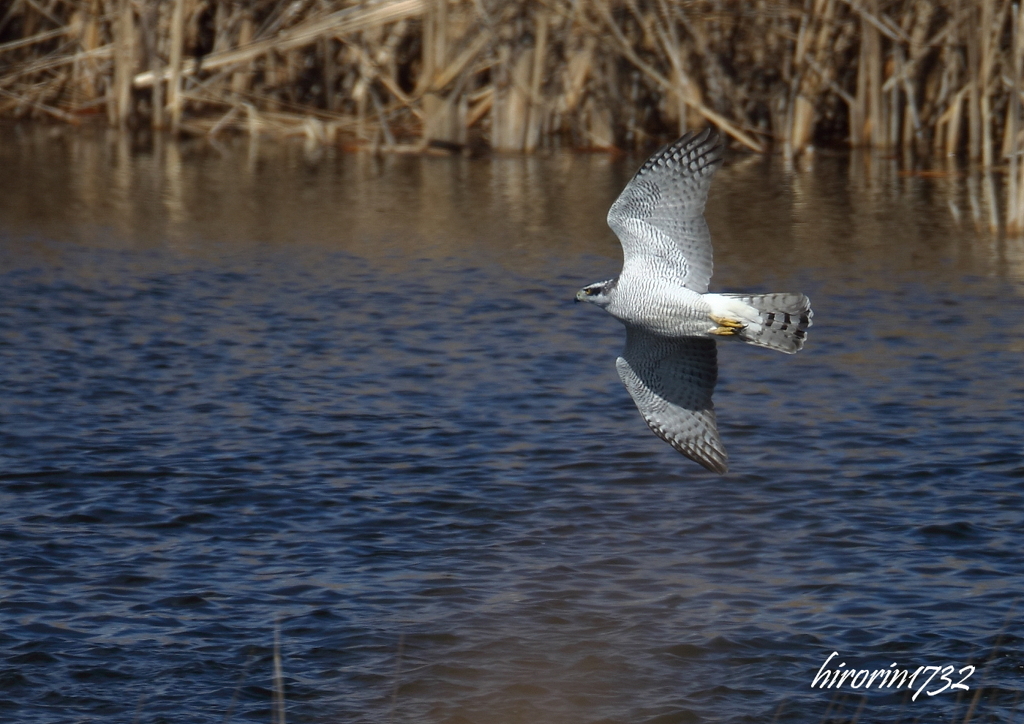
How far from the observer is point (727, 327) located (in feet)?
19.3

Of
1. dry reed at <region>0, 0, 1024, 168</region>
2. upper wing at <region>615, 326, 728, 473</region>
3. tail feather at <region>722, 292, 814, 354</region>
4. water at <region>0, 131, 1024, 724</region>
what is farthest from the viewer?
dry reed at <region>0, 0, 1024, 168</region>

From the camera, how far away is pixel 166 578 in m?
6.71

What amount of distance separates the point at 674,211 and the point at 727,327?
0.54m

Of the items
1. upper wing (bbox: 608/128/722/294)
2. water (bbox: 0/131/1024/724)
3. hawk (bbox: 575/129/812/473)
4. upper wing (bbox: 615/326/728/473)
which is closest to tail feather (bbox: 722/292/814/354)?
A: hawk (bbox: 575/129/812/473)

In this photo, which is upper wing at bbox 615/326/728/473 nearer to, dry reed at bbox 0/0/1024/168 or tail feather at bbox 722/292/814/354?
tail feather at bbox 722/292/814/354

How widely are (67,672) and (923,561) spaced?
3669 millimetres

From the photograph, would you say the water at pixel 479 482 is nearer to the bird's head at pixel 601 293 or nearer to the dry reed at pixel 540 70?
the bird's head at pixel 601 293

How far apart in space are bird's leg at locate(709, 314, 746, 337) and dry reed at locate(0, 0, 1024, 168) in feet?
31.6

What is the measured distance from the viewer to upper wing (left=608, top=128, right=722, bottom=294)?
604 cm

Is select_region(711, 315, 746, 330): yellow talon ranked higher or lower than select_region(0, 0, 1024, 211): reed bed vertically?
lower

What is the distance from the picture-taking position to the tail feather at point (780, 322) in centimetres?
586

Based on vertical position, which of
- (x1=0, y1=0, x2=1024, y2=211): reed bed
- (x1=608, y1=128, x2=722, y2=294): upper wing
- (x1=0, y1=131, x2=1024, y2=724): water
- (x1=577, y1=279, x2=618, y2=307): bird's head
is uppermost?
(x1=0, y1=0, x2=1024, y2=211): reed bed

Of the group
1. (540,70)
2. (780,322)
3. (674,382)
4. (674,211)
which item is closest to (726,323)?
(780,322)

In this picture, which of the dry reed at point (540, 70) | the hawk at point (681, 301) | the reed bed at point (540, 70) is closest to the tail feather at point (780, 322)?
the hawk at point (681, 301)
